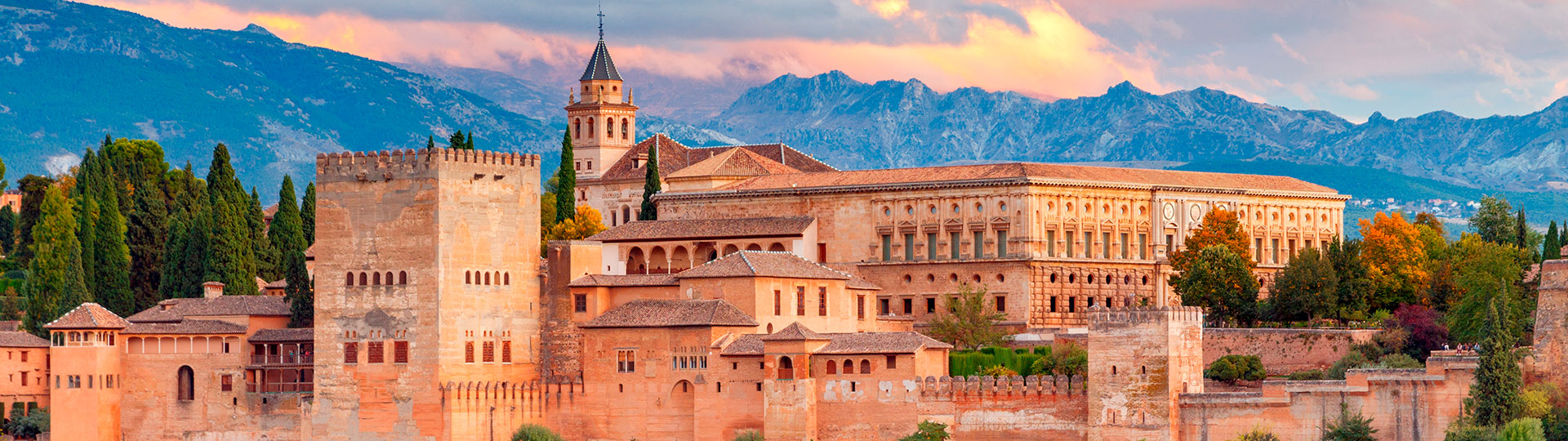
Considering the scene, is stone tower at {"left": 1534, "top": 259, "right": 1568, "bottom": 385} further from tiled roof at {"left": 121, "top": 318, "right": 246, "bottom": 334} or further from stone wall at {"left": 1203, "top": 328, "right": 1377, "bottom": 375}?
tiled roof at {"left": 121, "top": 318, "right": 246, "bottom": 334}

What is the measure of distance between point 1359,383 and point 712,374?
17.9 metres

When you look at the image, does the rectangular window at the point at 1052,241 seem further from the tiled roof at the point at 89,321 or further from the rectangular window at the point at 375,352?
the tiled roof at the point at 89,321

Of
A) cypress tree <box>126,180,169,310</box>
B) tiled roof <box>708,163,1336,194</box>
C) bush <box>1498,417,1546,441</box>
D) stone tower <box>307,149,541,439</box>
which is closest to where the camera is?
bush <box>1498,417,1546,441</box>

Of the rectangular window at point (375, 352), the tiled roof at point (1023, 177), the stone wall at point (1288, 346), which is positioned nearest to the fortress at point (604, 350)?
the rectangular window at point (375, 352)

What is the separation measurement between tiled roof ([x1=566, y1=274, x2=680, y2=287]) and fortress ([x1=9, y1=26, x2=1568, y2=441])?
121 millimetres

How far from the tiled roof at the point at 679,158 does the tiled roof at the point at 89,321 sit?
31.6m

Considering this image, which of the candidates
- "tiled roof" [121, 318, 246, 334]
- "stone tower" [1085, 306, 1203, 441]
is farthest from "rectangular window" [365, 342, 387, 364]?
"stone tower" [1085, 306, 1203, 441]

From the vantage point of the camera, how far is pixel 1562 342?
56.6 meters

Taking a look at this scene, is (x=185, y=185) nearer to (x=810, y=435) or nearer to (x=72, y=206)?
(x=72, y=206)

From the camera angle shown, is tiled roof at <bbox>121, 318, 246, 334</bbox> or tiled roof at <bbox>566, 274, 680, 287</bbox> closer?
tiled roof at <bbox>566, 274, 680, 287</bbox>

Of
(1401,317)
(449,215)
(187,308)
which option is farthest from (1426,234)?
(187,308)

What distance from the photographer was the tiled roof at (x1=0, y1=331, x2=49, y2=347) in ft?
239

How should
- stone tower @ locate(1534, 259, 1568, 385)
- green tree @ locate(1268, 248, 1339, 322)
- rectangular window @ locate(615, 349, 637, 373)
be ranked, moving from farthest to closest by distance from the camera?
green tree @ locate(1268, 248, 1339, 322), rectangular window @ locate(615, 349, 637, 373), stone tower @ locate(1534, 259, 1568, 385)

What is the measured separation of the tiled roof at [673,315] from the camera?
64.1m
